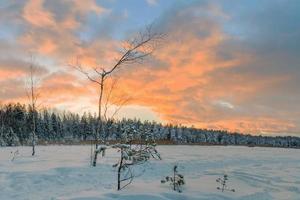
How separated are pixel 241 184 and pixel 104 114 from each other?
11496mm

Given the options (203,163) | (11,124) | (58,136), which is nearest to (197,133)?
(58,136)

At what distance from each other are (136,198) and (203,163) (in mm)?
18774

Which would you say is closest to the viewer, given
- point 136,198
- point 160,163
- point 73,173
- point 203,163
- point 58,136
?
point 136,198

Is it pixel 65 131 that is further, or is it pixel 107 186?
pixel 65 131

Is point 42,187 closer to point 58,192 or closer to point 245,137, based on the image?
point 58,192

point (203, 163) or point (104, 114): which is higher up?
point (104, 114)

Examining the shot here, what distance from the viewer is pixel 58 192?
15.5m

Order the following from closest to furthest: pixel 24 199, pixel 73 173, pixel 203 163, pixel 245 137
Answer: pixel 24 199 → pixel 73 173 → pixel 203 163 → pixel 245 137

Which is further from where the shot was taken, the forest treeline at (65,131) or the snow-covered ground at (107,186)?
the forest treeline at (65,131)

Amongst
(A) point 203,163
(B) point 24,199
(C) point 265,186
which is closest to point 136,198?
(B) point 24,199

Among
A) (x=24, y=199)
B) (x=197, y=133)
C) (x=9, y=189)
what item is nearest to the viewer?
(x=24, y=199)

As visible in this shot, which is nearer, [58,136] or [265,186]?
[265,186]

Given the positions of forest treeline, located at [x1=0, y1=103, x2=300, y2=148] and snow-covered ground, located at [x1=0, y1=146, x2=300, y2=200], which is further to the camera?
forest treeline, located at [x1=0, y1=103, x2=300, y2=148]

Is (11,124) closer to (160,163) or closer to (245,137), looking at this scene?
(160,163)
